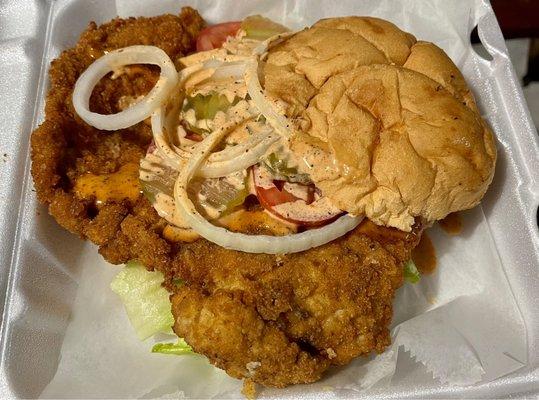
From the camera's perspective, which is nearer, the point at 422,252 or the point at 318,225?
the point at 318,225

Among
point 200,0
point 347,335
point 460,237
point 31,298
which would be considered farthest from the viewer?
point 200,0

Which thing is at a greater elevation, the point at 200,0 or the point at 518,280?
the point at 200,0

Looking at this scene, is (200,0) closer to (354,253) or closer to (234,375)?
(354,253)

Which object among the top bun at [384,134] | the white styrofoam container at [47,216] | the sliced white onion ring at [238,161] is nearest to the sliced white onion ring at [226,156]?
the sliced white onion ring at [238,161]

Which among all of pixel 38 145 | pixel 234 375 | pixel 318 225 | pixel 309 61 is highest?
pixel 309 61

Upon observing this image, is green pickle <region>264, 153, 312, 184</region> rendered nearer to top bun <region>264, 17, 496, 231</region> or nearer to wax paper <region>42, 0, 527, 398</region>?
top bun <region>264, 17, 496, 231</region>

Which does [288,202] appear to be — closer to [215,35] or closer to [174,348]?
[174,348]

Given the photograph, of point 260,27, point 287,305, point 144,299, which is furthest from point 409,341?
point 260,27

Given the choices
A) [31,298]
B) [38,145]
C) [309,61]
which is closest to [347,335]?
[309,61]
